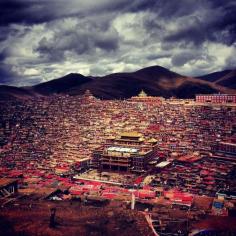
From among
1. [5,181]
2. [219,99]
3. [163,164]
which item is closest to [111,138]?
[163,164]

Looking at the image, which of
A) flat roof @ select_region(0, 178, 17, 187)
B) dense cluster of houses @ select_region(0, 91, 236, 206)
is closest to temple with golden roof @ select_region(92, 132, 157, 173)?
dense cluster of houses @ select_region(0, 91, 236, 206)

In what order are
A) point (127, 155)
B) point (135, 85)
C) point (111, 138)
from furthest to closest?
point (135, 85) → point (111, 138) → point (127, 155)

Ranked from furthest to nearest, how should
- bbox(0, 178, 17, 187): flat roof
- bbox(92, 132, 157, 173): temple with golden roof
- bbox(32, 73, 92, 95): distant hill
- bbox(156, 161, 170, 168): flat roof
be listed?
bbox(32, 73, 92, 95): distant hill
bbox(156, 161, 170, 168): flat roof
bbox(92, 132, 157, 173): temple with golden roof
bbox(0, 178, 17, 187): flat roof

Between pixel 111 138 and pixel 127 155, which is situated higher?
pixel 111 138

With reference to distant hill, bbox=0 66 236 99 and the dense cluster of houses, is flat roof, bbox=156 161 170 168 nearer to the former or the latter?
the dense cluster of houses

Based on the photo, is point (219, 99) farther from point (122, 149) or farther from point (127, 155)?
point (127, 155)

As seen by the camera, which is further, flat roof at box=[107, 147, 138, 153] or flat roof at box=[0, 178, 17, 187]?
flat roof at box=[107, 147, 138, 153]

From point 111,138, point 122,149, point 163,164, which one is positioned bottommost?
point 163,164

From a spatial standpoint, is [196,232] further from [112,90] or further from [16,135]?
[112,90]

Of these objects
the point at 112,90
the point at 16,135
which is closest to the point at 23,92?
the point at 112,90
